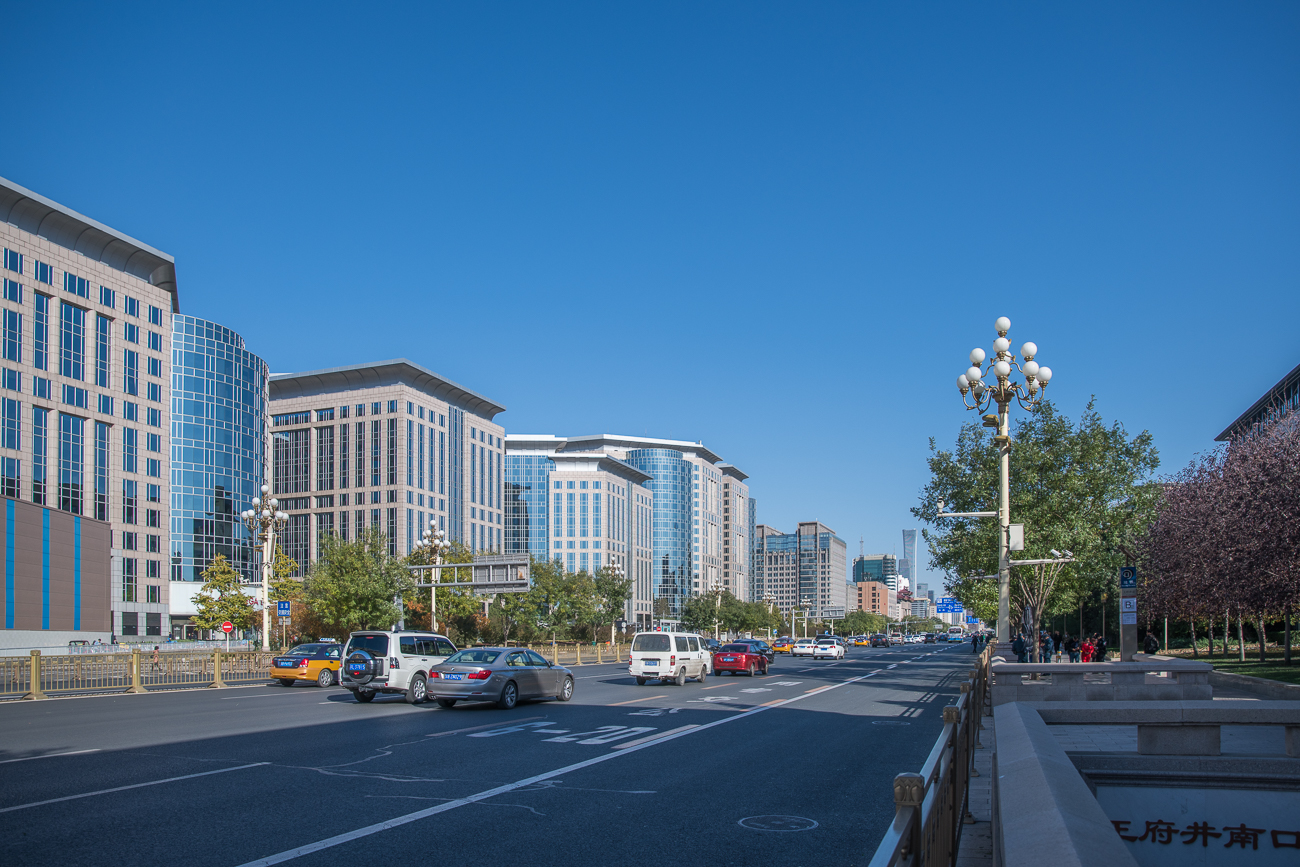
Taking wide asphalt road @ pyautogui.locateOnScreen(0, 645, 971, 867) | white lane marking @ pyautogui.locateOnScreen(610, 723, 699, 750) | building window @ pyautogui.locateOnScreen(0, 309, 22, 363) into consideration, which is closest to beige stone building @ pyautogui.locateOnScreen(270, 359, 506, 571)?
building window @ pyautogui.locateOnScreen(0, 309, 22, 363)

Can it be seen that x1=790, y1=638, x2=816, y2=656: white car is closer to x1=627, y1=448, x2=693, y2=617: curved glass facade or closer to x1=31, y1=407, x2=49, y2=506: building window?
x1=31, y1=407, x2=49, y2=506: building window

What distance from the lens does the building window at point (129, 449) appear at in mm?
82188

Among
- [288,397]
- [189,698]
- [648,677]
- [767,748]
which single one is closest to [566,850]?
[767,748]

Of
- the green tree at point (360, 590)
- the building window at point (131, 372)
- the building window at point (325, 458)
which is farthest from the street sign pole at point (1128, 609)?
the building window at point (325, 458)

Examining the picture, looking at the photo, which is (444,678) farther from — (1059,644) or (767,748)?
(1059,644)

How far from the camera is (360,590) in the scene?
48.3m

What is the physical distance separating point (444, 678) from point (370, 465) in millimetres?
94729

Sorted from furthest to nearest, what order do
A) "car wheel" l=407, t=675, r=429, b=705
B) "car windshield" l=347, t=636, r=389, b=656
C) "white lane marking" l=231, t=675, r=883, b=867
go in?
1. "car windshield" l=347, t=636, r=389, b=656
2. "car wheel" l=407, t=675, r=429, b=705
3. "white lane marking" l=231, t=675, r=883, b=867

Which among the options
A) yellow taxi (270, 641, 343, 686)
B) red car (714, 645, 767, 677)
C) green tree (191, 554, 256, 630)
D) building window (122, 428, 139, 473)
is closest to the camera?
yellow taxi (270, 641, 343, 686)

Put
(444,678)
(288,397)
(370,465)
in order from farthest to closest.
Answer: (288,397) < (370,465) < (444,678)

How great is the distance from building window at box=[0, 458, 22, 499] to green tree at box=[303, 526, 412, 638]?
112 feet

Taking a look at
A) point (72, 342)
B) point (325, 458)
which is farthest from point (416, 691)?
point (325, 458)

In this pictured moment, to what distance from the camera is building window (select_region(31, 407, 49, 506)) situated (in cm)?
7369

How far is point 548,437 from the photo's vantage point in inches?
6334
